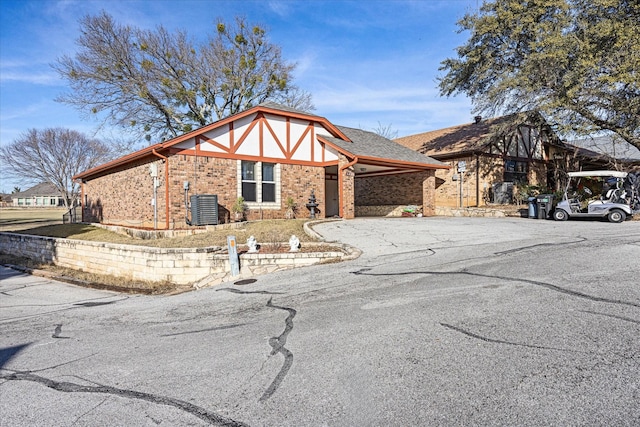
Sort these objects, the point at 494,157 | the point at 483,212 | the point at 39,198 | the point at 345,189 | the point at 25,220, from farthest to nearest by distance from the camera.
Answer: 1. the point at 39,198
2. the point at 25,220
3. the point at 494,157
4. the point at 483,212
5. the point at 345,189

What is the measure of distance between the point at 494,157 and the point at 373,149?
29.8ft

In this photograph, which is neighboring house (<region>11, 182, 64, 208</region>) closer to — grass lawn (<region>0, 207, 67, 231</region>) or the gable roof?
grass lawn (<region>0, 207, 67, 231</region>)

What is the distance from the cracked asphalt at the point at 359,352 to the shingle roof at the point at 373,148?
33.5 ft

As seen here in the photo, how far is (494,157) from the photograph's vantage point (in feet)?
73.3

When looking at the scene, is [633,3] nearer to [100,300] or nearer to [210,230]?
[210,230]

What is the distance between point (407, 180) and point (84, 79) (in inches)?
842

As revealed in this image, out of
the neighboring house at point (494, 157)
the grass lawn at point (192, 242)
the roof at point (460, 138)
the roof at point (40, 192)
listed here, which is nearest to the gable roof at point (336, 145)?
the grass lawn at point (192, 242)

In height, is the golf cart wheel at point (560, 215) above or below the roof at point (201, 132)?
below

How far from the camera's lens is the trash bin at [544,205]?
15.2 meters

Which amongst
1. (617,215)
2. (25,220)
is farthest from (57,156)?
(617,215)

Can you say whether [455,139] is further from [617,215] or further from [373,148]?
[617,215]

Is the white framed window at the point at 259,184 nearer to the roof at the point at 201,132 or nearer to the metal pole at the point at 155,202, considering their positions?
the roof at the point at 201,132

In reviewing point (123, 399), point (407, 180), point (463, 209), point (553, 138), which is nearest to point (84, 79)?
point (407, 180)

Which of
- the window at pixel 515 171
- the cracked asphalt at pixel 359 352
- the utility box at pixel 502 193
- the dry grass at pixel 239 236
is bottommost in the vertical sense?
the cracked asphalt at pixel 359 352
